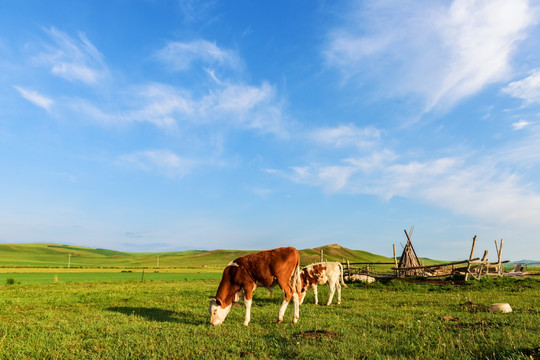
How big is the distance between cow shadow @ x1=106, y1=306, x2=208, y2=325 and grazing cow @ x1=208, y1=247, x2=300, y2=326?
3.59 ft

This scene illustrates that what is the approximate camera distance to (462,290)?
22.8m

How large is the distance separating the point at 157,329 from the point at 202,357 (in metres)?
3.44

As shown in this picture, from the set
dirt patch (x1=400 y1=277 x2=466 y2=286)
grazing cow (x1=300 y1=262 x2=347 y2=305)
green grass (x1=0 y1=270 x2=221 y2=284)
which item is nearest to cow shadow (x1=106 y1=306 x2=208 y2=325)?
grazing cow (x1=300 y1=262 x2=347 y2=305)

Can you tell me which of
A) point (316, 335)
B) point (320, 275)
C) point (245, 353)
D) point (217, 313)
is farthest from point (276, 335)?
point (320, 275)

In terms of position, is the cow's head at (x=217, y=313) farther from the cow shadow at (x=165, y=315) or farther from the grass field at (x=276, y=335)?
the cow shadow at (x=165, y=315)

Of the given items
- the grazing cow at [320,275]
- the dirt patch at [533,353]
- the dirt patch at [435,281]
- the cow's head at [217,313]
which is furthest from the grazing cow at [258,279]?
the dirt patch at [435,281]

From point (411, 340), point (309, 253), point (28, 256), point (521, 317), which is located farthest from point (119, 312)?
point (28, 256)

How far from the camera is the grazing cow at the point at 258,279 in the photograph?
35.8 feet

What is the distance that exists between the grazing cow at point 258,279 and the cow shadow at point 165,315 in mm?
1094

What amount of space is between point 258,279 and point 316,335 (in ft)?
9.77

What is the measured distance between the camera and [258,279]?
11109 millimetres

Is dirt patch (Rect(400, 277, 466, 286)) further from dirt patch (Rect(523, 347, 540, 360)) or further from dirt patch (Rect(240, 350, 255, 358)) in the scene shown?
dirt patch (Rect(240, 350, 255, 358))

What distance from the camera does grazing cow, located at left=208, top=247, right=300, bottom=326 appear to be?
35.8 ft

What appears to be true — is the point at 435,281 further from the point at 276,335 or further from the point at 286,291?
the point at 276,335
